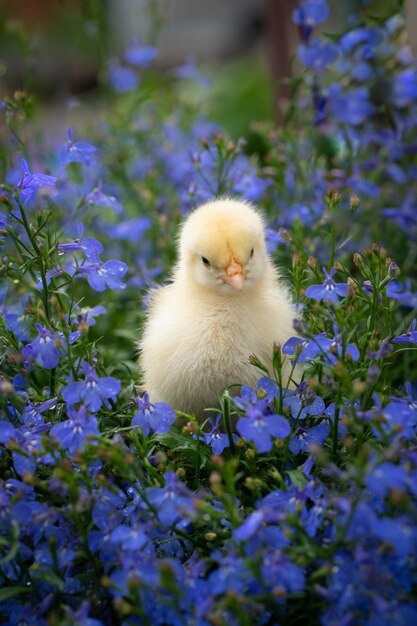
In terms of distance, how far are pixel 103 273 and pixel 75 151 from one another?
1.24 feet

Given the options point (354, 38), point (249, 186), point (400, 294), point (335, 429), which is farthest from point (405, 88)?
point (335, 429)

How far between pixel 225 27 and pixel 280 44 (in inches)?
183

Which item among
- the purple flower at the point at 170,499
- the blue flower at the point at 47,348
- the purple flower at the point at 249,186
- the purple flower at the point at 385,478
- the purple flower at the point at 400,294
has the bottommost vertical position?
the purple flower at the point at 385,478

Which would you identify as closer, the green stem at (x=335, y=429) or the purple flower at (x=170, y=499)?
the purple flower at (x=170, y=499)

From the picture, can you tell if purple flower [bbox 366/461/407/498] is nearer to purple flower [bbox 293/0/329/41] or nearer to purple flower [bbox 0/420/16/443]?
purple flower [bbox 0/420/16/443]

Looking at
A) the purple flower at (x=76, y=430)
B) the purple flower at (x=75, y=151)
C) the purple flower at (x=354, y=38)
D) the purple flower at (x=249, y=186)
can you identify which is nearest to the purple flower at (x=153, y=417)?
the purple flower at (x=76, y=430)

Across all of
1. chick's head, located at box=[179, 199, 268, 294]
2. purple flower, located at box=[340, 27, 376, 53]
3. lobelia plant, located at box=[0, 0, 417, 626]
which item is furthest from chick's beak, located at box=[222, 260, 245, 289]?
purple flower, located at box=[340, 27, 376, 53]

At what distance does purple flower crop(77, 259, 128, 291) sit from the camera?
139 cm

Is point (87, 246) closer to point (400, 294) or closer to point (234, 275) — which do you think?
point (234, 275)

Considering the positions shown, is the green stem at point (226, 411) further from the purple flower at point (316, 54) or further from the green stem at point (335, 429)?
the purple flower at point (316, 54)

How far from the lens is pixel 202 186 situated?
1.97 m

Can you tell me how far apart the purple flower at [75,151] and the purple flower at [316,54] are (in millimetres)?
739

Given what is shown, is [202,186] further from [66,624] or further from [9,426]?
[66,624]

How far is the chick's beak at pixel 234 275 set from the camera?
1.35m
